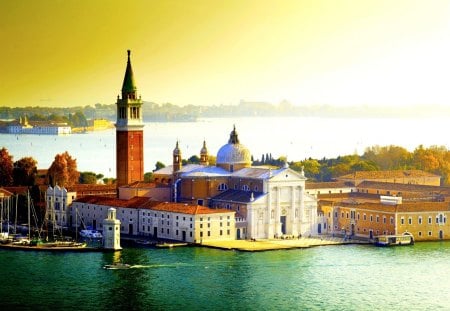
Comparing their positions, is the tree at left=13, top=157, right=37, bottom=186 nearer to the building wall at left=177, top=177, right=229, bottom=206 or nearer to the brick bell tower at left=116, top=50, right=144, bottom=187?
the brick bell tower at left=116, top=50, right=144, bottom=187

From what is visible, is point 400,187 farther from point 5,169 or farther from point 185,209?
point 5,169

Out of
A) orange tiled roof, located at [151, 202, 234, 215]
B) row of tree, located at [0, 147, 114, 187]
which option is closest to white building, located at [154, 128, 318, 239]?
orange tiled roof, located at [151, 202, 234, 215]

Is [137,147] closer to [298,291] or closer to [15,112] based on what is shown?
[298,291]

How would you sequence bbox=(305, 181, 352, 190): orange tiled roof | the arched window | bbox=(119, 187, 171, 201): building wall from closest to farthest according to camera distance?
the arched window → bbox=(119, 187, 171, 201): building wall → bbox=(305, 181, 352, 190): orange tiled roof

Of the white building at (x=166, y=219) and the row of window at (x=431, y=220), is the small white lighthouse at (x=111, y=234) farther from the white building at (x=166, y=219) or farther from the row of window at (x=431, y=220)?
the row of window at (x=431, y=220)

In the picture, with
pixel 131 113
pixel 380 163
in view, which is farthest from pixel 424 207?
pixel 380 163

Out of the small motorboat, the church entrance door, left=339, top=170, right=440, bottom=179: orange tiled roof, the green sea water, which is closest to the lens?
the green sea water
